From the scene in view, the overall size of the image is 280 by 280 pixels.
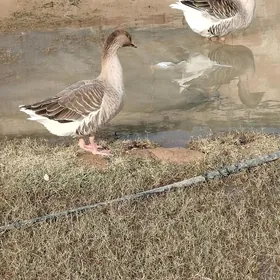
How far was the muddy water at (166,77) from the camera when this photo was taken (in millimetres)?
7059

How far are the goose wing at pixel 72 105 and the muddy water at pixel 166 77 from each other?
3.91 feet

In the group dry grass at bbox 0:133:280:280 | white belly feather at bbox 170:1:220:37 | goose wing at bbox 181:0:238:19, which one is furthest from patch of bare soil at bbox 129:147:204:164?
goose wing at bbox 181:0:238:19

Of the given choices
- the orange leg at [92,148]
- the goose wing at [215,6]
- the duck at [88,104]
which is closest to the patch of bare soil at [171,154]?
the orange leg at [92,148]

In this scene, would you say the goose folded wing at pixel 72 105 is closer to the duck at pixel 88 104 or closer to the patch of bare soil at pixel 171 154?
the duck at pixel 88 104

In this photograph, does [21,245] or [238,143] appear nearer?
[21,245]

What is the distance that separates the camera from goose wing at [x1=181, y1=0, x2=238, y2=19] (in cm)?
1005

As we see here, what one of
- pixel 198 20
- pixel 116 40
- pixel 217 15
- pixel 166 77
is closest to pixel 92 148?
pixel 116 40

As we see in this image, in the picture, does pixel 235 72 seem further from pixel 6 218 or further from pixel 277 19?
pixel 6 218

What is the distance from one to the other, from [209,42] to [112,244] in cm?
636

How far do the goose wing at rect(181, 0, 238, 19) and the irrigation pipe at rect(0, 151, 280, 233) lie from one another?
507 centimetres

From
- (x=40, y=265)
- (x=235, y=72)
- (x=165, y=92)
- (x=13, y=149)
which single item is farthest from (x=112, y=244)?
(x=235, y=72)

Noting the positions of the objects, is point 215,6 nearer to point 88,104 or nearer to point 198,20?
point 198,20

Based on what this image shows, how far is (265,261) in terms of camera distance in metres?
4.30

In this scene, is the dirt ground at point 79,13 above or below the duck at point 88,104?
below
